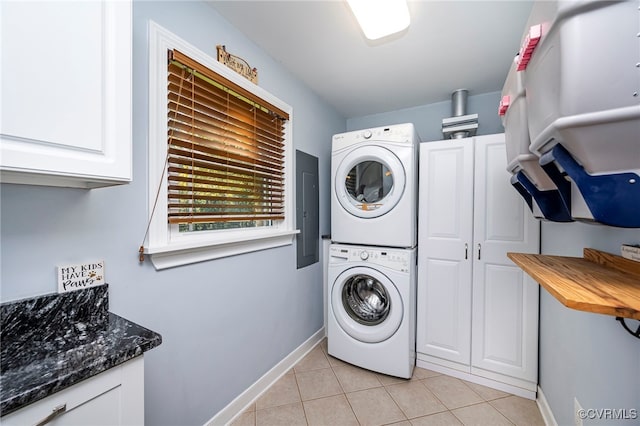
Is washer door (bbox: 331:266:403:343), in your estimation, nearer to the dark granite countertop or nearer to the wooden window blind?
the wooden window blind

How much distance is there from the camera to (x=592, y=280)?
0.71 meters

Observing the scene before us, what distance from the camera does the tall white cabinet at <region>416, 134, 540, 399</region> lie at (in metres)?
1.81

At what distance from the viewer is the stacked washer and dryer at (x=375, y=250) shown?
6.48 ft

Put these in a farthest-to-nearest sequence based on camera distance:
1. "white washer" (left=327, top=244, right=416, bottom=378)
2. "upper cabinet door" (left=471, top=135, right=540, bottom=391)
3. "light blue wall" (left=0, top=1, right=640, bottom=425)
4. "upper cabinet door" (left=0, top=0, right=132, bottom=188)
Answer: "white washer" (left=327, top=244, right=416, bottom=378) < "upper cabinet door" (left=471, top=135, right=540, bottom=391) < "light blue wall" (left=0, top=1, right=640, bottom=425) < "upper cabinet door" (left=0, top=0, right=132, bottom=188)

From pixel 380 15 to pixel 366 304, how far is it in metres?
2.05

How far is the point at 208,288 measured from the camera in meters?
1.46

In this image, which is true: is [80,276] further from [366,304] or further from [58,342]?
[366,304]

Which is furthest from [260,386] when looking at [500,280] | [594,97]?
[594,97]

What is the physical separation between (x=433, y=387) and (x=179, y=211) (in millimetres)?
2137

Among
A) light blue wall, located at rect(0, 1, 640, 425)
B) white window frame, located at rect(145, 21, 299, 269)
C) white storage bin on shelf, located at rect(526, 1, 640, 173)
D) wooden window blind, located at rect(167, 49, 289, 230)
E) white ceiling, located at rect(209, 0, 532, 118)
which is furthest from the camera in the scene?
white ceiling, located at rect(209, 0, 532, 118)

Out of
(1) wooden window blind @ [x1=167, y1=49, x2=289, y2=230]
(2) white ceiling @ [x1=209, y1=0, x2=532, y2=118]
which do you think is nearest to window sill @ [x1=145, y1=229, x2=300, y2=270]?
(1) wooden window blind @ [x1=167, y1=49, x2=289, y2=230]

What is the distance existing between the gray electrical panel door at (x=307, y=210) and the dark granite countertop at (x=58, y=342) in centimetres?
145

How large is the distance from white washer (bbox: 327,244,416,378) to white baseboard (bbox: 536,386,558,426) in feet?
2.66

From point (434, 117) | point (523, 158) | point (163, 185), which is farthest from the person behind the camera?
point (434, 117)
